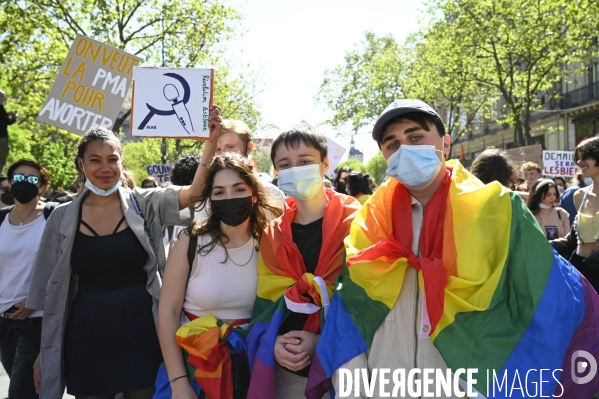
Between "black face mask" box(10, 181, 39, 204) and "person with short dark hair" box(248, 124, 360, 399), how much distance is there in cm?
241

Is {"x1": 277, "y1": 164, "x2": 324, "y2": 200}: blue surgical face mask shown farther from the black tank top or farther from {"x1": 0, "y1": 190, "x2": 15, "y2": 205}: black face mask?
{"x1": 0, "y1": 190, "x2": 15, "y2": 205}: black face mask

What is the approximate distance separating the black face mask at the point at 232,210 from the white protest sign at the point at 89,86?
3323mm

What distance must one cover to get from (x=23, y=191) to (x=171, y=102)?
4.21 ft

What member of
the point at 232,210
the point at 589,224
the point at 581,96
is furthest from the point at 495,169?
the point at 581,96

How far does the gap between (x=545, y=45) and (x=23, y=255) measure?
18.0 meters

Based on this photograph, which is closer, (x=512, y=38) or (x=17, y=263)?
(x=17, y=263)

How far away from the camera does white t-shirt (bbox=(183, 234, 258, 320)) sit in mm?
2807

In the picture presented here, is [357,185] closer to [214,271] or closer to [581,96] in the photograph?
[214,271]

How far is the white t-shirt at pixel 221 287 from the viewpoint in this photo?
110 inches

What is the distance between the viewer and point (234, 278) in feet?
9.32

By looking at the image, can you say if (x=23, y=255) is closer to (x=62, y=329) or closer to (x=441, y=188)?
(x=62, y=329)

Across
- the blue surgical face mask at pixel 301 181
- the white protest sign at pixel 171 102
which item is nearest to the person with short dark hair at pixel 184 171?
the white protest sign at pixel 171 102

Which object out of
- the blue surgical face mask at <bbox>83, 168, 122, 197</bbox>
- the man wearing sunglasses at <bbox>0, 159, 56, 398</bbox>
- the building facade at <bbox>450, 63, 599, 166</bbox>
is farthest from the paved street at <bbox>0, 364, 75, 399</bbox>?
the building facade at <bbox>450, 63, 599, 166</bbox>

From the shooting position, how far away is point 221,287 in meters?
2.81
